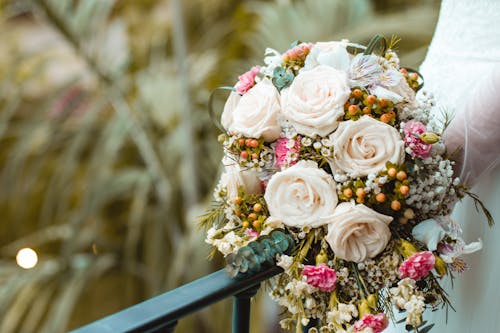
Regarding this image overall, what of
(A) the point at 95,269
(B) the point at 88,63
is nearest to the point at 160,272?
(A) the point at 95,269

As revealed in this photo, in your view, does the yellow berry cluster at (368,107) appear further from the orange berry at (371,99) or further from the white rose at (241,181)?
the white rose at (241,181)

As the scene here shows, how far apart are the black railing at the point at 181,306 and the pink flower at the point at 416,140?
0.23 meters

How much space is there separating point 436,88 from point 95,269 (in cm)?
188

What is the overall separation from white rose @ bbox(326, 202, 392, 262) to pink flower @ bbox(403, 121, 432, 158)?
92mm

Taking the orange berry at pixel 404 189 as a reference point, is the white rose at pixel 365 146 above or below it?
above

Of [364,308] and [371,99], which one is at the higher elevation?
[371,99]

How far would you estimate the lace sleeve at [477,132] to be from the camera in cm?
94

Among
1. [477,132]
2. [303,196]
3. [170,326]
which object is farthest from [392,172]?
[170,326]

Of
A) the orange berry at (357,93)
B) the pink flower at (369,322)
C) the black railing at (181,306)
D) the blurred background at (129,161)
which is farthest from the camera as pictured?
the blurred background at (129,161)

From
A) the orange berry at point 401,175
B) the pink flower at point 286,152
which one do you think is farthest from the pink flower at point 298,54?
the orange berry at point 401,175

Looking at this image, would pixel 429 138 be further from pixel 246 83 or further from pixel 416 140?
pixel 246 83

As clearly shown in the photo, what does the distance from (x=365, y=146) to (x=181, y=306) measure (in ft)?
1.04

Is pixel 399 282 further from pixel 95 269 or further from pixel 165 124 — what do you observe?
pixel 165 124

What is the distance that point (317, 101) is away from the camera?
2.74ft
